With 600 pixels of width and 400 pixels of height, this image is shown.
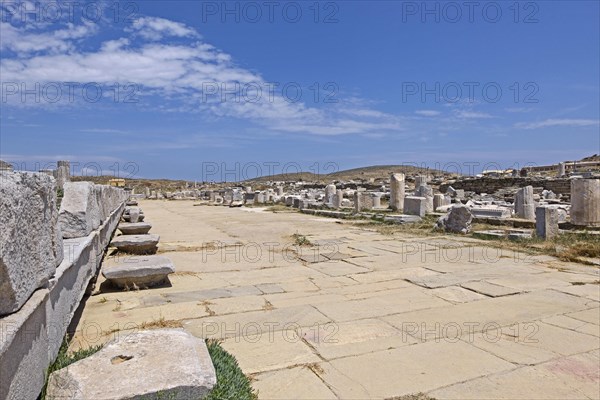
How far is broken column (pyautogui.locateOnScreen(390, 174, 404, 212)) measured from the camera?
18.3m

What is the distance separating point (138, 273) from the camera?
5.25 metres

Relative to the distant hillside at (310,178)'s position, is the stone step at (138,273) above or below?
below

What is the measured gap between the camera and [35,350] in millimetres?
2123

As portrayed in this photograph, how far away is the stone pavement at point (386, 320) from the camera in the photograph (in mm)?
3018

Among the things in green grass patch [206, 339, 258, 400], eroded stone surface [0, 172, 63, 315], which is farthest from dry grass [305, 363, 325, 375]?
eroded stone surface [0, 172, 63, 315]

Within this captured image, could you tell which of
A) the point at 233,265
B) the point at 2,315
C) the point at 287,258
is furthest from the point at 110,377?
the point at 287,258

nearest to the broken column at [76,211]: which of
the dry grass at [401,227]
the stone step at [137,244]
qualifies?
the stone step at [137,244]

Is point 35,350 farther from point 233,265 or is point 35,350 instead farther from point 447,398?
point 233,265

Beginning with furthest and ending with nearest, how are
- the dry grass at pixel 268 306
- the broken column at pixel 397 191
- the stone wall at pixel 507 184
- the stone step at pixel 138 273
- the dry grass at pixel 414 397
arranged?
the stone wall at pixel 507 184 < the broken column at pixel 397 191 < the stone step at pixel 138 273 < the dry grass at pixel 268 306 < the dry grass at pixel 414 397

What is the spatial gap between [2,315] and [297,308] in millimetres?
3115

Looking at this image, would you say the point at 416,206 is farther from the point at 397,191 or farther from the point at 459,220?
the point at 459,220

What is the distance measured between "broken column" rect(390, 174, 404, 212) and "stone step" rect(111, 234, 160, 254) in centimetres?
1261

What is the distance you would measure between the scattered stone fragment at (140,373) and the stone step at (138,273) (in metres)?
2.55

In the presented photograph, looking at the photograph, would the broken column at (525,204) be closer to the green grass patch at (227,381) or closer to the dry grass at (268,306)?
the dry grass at (268,306)
